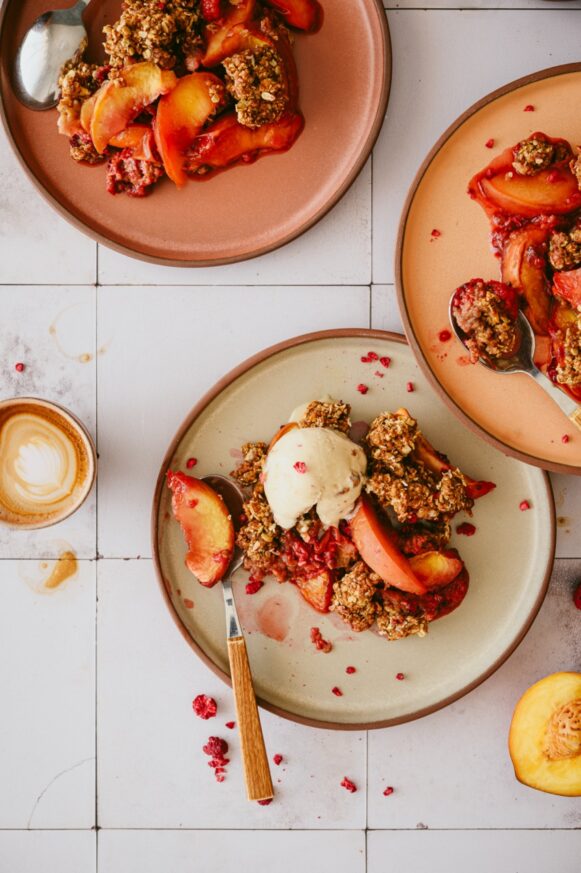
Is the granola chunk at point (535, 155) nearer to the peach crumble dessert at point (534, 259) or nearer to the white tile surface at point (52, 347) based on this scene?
the peach crumble dessert at point (534, 259)

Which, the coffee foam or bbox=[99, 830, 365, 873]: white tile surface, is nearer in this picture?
the coffee foam

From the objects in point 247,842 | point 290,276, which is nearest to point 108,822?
point 247,842

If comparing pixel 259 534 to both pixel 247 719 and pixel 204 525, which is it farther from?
pixel 247 719

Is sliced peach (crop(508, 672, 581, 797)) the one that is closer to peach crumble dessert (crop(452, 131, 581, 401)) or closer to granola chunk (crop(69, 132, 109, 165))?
peach crumble dessert (crop(452, 131, 581, 401))

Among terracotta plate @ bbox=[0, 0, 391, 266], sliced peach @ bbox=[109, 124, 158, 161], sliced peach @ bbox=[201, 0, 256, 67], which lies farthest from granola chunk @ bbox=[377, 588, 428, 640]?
sliced peach @ bbox=[201, 0, 256, 67]

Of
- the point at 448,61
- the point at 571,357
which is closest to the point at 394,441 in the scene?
the point at 571,357
